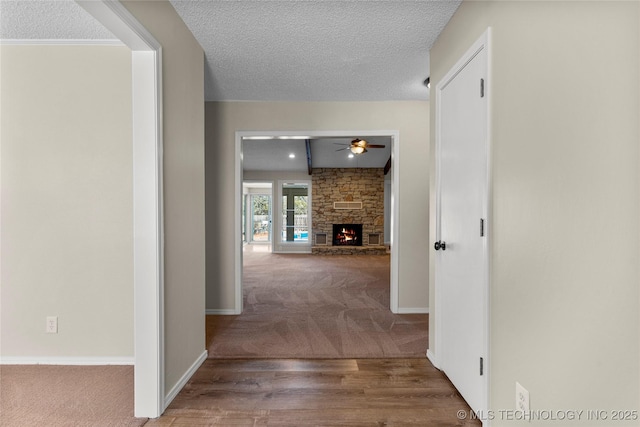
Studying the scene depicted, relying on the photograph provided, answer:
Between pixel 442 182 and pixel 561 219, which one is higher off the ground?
pixel 442 182

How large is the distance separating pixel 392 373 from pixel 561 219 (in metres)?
1.65

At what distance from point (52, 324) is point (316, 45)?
298 cm

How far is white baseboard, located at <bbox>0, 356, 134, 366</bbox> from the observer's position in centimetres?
236

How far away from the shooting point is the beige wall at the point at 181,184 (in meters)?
1.85

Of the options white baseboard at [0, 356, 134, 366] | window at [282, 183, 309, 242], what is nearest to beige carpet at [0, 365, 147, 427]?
white baseboard at [0, 356, 134, 366]

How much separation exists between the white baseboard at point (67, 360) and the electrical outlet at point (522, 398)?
2.56 meters

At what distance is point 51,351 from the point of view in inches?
93.7

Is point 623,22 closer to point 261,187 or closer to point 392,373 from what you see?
point 392,373

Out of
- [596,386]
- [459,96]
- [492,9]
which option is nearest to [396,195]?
[459,96]

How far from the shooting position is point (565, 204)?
42.3 inches

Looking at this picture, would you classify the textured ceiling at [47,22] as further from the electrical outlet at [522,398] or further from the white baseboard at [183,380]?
the electrical outlet at [522,398]

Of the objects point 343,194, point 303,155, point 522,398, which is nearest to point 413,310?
point 522,398

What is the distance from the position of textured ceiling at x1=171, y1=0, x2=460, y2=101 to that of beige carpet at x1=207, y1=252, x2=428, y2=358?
8.17ft

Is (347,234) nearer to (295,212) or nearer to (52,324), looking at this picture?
(295,212)
